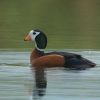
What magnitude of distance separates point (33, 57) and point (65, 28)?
6.01 meters

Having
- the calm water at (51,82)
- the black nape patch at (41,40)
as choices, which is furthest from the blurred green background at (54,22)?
the calm water at (51,82)

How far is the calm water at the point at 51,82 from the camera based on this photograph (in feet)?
44.4

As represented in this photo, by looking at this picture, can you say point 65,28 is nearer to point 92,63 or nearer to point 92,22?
point 92,22

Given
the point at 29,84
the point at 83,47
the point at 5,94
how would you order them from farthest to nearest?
the point at 83,47 < the point at 29,84 < the point at 5,94

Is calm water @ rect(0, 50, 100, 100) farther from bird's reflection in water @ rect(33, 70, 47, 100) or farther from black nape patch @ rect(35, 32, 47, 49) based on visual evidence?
black nape patch @ rect(35, 32, 47, 49)

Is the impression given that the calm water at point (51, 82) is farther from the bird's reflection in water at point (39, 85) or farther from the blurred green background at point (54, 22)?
the blurred green background at point (54, 22)

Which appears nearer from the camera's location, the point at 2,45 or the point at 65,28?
the point at 2,45

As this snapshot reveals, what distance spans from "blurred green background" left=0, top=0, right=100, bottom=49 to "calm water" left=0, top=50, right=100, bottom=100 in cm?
216

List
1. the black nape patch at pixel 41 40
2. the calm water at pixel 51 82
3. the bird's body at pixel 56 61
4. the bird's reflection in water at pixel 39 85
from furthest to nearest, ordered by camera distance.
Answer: the black nape patch at pixel 41 40 → the bird's body at pixel 56 61 → the bird's reflection in water at pixel 39 85 → the calm water at pixel 51 82

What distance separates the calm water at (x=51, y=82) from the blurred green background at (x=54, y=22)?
7.09 feet

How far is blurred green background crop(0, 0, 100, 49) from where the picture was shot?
19.8 metres

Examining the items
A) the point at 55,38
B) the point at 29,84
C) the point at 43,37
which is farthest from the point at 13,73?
the point at 55,38

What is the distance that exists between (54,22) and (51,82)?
10.4 metres

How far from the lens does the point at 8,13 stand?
26.5 meters
